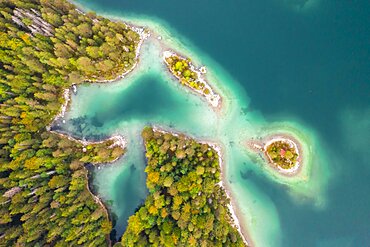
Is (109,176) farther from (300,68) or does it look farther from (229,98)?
(300,68)

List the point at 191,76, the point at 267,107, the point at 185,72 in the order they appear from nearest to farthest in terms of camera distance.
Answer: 1. the point at 185,72
2. the point at 191,76
3. the point at 267,107

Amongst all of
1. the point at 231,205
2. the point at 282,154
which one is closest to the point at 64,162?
the point at 231,205

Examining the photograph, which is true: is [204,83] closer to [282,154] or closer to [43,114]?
[282,154]

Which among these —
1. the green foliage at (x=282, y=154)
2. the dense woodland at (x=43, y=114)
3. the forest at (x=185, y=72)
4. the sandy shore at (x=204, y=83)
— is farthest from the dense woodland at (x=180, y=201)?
the forest at (x=185, y=72)

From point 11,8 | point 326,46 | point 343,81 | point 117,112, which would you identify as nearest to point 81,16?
point 11,8

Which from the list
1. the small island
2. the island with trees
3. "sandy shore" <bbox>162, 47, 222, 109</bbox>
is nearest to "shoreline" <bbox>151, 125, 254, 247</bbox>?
the island with trees

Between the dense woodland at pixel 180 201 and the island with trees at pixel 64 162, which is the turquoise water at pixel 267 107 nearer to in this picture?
the dense woodland at pixel 180 201
